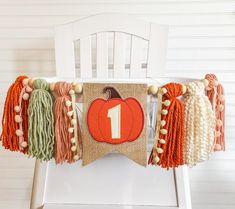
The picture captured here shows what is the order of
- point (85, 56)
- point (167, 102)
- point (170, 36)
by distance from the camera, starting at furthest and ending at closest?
1. point (170, 36)
2. point (85, 56)
3. point (167, 102)

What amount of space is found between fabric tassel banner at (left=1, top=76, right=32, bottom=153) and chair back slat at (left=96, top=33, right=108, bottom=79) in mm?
389

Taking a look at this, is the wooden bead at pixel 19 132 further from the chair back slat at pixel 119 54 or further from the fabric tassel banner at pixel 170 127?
the chair back slat at pixel 119 54

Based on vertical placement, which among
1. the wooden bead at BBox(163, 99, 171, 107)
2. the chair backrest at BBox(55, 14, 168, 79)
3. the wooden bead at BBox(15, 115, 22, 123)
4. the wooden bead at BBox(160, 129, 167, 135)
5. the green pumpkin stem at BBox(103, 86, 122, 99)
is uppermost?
the chair backrest at BBox(55, 14, 168, 79)

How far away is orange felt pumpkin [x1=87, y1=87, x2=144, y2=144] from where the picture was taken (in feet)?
1.80

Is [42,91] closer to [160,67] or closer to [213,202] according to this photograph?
[160,67]

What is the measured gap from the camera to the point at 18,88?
0.56m

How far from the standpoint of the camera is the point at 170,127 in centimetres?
55

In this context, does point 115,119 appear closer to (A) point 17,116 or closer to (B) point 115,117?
(B) point 115,117

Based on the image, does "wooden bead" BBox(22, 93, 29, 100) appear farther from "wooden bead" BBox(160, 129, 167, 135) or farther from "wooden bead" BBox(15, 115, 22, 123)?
"wooden bead" BBox(160, 129, 167, 135)

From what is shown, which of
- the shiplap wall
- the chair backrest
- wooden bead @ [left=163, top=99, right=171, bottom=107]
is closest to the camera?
wooden bead @ [left=163, top=99, right=171, bottom=107]

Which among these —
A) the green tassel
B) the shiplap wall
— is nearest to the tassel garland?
the green tassel

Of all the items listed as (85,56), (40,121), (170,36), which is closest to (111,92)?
(40,121)

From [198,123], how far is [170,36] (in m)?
0.59

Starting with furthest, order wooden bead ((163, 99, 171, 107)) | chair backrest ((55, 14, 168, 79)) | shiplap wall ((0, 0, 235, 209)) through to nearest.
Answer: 1. shiplap wall ((0, 0, 235, 209))
2. chair backrest ((55, 14, 168, 79))
3. wooden bead ((163, 99, 171, 107))
